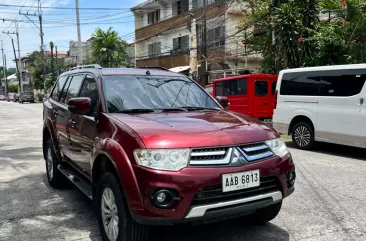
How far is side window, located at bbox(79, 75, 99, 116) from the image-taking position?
3.99 metres

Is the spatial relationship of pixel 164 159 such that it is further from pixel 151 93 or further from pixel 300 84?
pixel 300 84

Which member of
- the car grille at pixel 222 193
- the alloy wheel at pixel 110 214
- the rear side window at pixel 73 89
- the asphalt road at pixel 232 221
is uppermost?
the rear side window at pixel 73 89

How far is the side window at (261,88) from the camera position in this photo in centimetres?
1366

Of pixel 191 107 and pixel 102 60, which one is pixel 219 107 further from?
pixel 102 60

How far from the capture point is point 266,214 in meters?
3.92

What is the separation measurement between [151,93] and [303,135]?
5.93 meters

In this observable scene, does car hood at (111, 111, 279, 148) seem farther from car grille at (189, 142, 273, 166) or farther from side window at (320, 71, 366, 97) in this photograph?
side window at (320, 71, 366, 97)

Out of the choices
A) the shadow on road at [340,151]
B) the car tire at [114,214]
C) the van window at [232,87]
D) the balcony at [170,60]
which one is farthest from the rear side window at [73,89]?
the balcony at [170,60]

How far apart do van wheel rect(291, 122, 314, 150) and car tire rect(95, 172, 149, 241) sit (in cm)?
660

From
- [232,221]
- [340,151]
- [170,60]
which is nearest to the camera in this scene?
[232,221]

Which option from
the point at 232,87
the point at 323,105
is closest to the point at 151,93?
the point at 323,105

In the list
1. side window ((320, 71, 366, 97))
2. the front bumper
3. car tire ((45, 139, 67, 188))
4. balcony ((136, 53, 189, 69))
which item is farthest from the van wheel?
balcony ((136, 53, 189, 69))

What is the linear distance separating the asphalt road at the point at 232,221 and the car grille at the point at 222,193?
0.80 metres

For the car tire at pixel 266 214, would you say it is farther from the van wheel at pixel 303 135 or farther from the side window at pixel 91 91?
the van wheel at pixel 303 135
